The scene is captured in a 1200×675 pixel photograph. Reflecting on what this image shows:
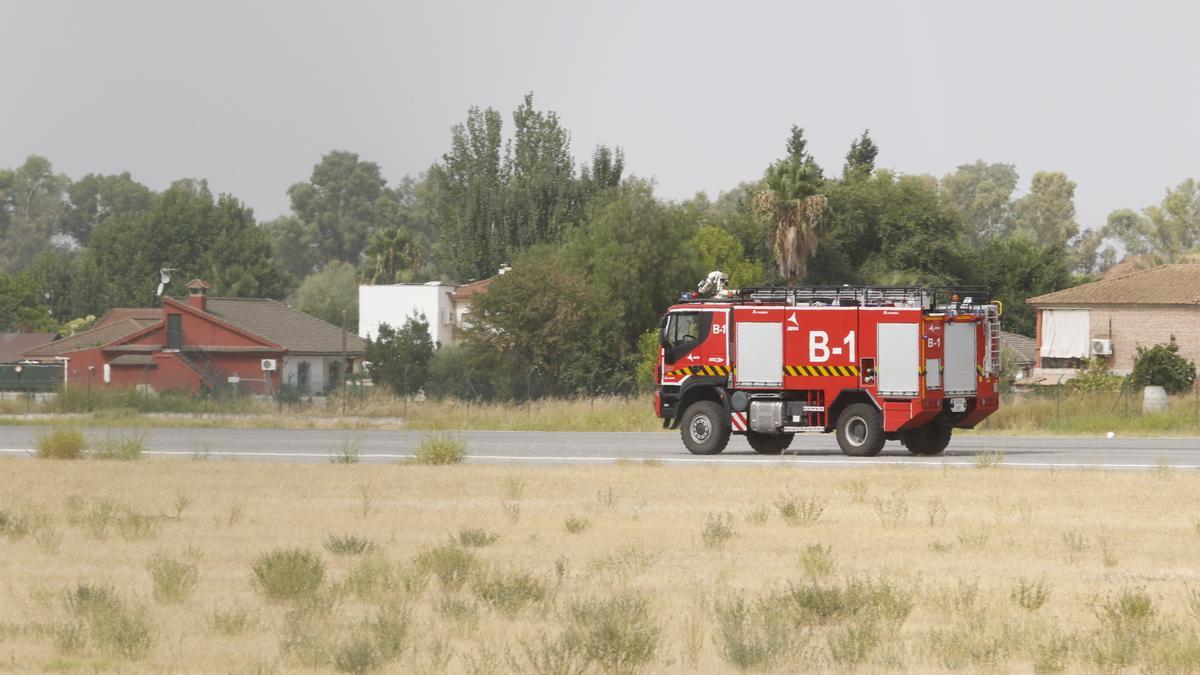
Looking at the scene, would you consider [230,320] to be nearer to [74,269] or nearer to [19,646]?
[74,269]

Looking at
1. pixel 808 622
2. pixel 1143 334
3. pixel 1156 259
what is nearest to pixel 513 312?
pixel 1143 334

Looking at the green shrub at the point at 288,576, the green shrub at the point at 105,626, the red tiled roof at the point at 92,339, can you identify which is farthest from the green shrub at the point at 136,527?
the red tiled roof at the point at 92,339

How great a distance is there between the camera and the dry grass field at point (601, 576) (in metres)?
11.8

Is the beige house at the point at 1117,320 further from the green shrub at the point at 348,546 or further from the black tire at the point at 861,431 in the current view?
the green shrub at the point at 348,546

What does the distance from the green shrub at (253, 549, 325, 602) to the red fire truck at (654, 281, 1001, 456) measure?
1928 cm

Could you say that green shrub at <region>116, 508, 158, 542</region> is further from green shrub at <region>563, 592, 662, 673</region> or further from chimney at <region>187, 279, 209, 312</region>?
chimney at <region>187, 279, 209, 312</region>

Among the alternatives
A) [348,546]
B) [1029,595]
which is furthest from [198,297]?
[1029,595]

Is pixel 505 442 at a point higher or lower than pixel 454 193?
lower

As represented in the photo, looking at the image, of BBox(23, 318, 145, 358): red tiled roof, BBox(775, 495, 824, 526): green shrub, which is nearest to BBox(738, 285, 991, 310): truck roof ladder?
BBox(775, 495, 824, 526): green shrub

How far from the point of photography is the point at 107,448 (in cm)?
3341

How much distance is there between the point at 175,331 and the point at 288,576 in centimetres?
7683

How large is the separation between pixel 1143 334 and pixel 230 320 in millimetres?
43010

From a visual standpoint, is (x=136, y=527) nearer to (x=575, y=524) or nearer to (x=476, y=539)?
(x=476, y=539)

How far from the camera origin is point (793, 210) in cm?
7962
